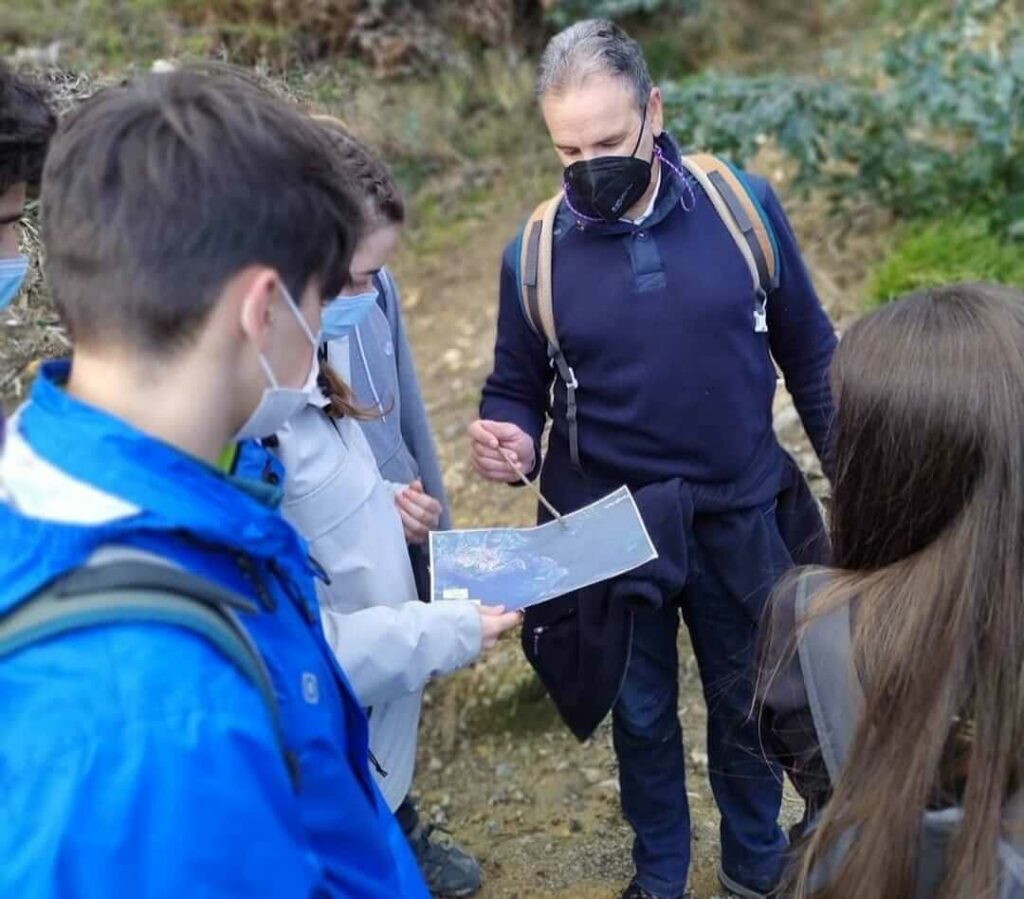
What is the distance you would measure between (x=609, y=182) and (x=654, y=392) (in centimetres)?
44

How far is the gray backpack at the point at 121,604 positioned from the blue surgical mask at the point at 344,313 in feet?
3.60

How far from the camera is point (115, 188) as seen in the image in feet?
4.14

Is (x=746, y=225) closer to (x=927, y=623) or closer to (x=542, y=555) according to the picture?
(x=542, y=555)

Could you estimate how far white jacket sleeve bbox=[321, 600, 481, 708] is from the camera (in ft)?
6.45

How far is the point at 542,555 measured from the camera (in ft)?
7.76

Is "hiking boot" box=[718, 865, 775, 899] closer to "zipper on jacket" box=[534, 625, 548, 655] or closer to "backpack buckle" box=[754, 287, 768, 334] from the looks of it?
"zipper on jacket" box=[534, 625, 548, 655]

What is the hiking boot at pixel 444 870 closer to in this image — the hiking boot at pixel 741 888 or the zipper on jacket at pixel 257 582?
the hiking boot at pixel 741 888

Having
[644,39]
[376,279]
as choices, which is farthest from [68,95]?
[644,39]

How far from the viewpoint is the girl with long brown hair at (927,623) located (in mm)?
1485

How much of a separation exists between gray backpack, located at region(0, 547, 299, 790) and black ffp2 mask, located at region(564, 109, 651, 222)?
1438 millimetres

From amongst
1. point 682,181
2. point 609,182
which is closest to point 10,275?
point 609,182

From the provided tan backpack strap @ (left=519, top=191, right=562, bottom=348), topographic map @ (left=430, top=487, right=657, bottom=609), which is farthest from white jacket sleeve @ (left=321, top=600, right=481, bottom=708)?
tan backpack strap @ (left=519, top=191, right=562, bottom=348)

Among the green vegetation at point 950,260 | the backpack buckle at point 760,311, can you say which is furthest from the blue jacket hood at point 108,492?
the green vegetation at point 950,260

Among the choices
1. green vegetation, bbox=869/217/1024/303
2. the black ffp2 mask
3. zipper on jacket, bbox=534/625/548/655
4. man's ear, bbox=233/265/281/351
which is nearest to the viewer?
man's ear, bbox=233/265/281/351
